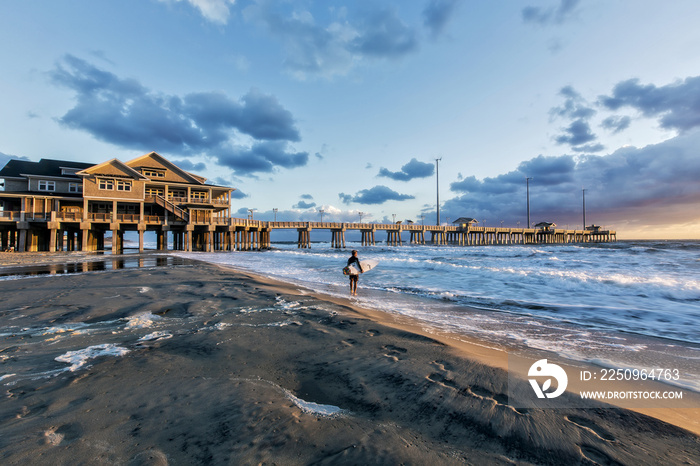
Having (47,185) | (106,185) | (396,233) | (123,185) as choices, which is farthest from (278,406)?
(396,233)

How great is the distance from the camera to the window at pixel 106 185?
31256 millimetres

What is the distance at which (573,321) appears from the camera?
285 inches

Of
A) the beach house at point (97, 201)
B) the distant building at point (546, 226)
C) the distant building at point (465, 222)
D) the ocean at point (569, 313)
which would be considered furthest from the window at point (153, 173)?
the distant building at point (546, 226)

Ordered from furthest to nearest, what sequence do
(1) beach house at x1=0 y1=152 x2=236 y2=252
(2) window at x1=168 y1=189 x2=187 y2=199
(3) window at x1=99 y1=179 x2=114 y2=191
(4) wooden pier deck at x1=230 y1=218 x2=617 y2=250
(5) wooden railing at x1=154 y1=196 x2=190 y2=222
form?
(4) wooden pier deck at x1=230 y1=218 x2=617 y2=250 → (2) window at x1=168 y1=189 x2=187 y2=199 → (5) wooden railing at x1=154 y1=196 x2=190 y2=222 → (3) window at x1=99 y1=179 x2=114 y2=191 → (1) beach house at x1=0 y1=152 x2=236 y2=252

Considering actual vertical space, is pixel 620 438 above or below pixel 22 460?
below

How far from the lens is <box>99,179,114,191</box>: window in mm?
31256

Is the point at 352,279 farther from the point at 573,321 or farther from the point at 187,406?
the point at 187,406

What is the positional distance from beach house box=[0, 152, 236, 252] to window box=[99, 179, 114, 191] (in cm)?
8

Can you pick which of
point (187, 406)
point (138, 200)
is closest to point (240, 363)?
point (187, 406)

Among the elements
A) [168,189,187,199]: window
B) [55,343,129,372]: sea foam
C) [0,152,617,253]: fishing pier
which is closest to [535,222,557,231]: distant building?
[0,152,617,253]: fishing pier

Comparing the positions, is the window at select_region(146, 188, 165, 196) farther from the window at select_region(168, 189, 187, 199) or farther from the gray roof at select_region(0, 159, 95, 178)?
the gray roof at select_region(0, 159, 95, 178)

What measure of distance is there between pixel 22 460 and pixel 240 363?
6.25ft

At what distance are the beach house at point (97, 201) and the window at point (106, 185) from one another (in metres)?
0.08

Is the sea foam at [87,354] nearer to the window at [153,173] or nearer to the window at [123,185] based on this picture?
the window at [123,185]
